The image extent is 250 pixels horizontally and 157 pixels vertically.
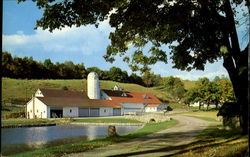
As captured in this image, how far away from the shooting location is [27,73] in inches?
3780

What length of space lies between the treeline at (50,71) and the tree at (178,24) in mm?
60093

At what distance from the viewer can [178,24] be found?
1181 cm

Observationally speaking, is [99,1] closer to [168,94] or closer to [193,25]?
[193,25]

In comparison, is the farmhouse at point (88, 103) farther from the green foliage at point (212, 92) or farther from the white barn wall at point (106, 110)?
the green foliage at point (212, 92)

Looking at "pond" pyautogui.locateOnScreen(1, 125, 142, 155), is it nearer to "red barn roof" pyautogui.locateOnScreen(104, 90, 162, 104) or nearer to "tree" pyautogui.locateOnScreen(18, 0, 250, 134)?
"tree" pyautogui.locateOnScreen(18, 0, 250, 134)

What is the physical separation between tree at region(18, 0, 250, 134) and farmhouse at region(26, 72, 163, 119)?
38.7 metres

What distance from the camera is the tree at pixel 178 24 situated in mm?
10469

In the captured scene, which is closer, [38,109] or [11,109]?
[38,109]

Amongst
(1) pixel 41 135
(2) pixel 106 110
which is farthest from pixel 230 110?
(2) pixel 106 110

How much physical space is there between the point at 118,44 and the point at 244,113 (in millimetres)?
6600

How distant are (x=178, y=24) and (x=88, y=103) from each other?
1898 inches

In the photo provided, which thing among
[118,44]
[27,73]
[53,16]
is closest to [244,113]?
[118,44]

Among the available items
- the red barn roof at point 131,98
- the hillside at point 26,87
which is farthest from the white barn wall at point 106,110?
the hillside at point 26,87

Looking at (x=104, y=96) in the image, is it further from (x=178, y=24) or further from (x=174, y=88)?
(x=178, y=24)
